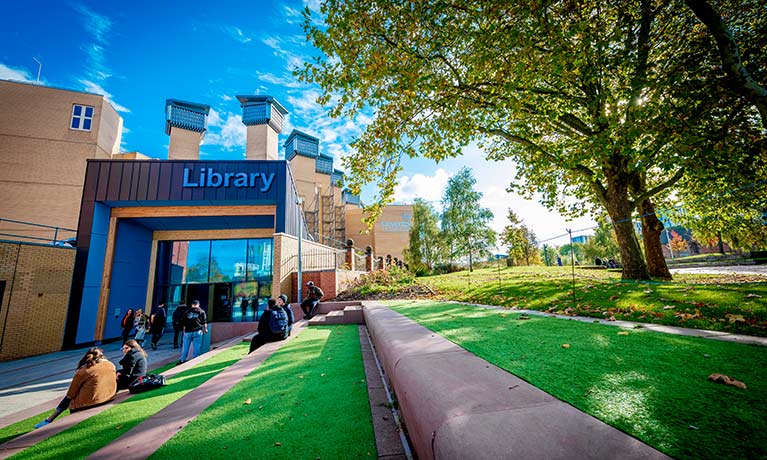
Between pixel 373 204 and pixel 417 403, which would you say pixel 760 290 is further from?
pixel 373 204

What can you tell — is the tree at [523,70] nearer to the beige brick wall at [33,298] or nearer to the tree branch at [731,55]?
the tree branch at [731,55]

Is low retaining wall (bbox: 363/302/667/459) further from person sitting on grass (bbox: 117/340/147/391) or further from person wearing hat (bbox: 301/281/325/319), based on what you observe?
person wearing hat (bbox: 301/281/325/319)

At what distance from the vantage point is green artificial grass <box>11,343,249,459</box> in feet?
9.23

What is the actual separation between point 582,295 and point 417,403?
22.4ft

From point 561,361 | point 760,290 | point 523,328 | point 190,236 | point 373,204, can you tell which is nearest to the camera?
point 561,361

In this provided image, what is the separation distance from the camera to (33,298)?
11609 millimetres

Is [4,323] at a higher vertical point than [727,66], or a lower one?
lower

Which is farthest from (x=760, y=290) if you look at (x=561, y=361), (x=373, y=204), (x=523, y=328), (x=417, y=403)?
(x=373, y=204)

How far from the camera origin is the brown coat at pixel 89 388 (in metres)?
4.44

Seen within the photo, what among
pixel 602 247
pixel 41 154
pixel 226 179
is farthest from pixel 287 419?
pixel 602 247

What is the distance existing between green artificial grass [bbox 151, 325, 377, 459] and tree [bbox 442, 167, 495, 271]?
28718 mm

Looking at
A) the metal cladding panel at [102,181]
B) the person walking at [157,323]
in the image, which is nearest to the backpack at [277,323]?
the person walking at [157,323]

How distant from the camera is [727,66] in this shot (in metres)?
5.88

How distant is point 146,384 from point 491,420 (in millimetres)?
6289
